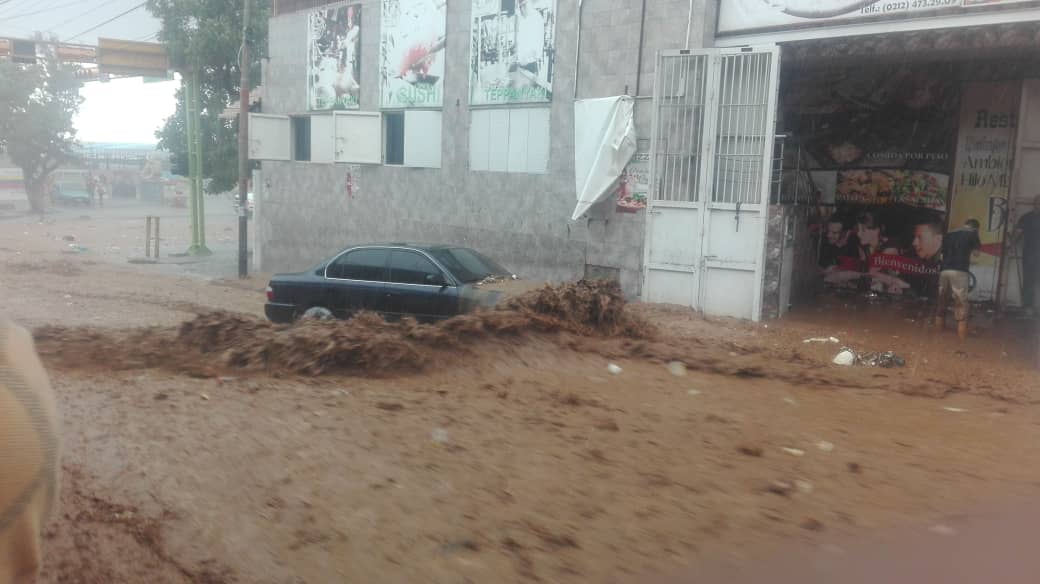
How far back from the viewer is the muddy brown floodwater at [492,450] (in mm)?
3646

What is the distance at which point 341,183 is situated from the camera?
1983cm

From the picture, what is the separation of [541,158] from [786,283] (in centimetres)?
504

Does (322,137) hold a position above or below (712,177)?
above

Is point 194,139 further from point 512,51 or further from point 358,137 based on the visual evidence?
point 512,51

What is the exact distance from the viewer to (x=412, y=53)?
17859 millimetres

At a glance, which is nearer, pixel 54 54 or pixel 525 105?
pixel 525 105

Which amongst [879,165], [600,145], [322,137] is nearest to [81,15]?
[322,137]

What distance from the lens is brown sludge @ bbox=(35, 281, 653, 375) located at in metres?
6.76

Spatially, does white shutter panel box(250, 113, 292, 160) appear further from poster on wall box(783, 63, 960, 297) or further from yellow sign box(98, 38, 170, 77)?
poster on wall box(783, 63, 960, 297)

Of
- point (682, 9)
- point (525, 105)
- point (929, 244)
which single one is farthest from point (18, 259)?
point (929, 244)

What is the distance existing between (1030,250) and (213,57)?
20.5 m

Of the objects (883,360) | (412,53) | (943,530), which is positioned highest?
(412,53)

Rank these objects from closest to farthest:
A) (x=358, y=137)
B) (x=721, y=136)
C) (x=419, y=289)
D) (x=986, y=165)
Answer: (x=419, y=289) < (x=721, y=136) < (x=986, y=165) < (x=358, y=137)

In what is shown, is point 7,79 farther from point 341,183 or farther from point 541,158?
point 541,158
